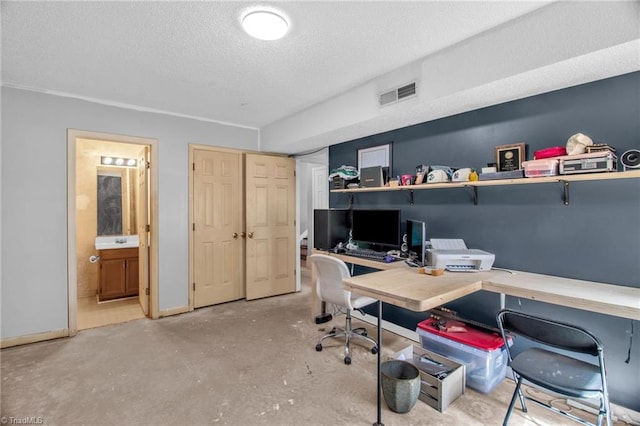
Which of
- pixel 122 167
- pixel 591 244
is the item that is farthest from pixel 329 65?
pixel 122 167

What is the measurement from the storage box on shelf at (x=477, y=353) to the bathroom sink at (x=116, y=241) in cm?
411

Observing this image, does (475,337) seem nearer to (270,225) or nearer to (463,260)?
(463,260)

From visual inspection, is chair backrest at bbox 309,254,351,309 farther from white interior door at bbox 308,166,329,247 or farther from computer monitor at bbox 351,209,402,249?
white interior door at bbox 308,166,329,247

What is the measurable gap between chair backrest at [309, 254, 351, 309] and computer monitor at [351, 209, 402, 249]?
0.69 metres

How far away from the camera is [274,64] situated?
95.7 inches

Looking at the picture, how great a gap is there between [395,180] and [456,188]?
22.8 inches

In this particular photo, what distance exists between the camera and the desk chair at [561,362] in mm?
1472

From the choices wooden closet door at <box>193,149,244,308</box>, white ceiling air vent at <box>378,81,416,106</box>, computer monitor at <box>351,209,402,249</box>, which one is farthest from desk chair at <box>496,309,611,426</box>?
wooden closet door at <box>193,149,244,308</box>

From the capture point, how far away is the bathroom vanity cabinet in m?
4.22

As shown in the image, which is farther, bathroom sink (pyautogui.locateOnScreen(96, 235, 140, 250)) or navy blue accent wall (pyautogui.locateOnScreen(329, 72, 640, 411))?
bathroom sink (pyautogui.locateOnScreen(96, 235, 140, 250))

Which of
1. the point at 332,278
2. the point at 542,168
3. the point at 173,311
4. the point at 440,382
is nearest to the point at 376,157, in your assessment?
the point at 332,278

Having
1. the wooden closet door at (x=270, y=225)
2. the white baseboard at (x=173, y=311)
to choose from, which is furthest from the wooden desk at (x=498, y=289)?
the white baseboard at (x=173, y=311)

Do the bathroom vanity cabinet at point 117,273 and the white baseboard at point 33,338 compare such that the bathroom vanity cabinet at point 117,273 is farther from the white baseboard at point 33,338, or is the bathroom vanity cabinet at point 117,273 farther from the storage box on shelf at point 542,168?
the storage box on shelf at point 542,168

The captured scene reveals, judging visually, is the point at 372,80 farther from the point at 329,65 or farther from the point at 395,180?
the point at 395,180
